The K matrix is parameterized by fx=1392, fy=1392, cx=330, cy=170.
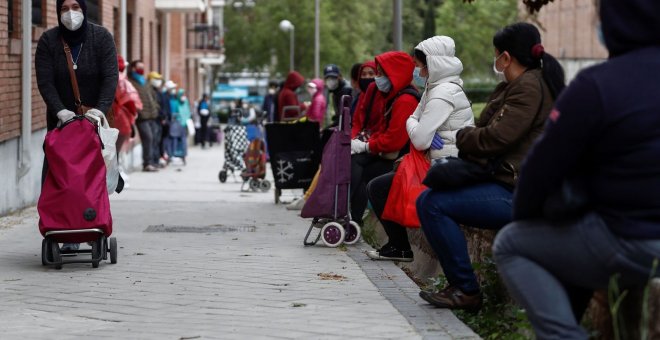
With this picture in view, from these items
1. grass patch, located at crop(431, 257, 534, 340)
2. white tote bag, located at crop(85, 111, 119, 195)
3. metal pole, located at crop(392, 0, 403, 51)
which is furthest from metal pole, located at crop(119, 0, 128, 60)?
grass patch, located at crop(431, 257, 534, 340)

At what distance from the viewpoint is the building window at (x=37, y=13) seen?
18.3m

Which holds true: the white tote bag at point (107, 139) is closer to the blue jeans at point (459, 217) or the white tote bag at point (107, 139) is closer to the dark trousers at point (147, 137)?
the blue jeans at point (459, 217)

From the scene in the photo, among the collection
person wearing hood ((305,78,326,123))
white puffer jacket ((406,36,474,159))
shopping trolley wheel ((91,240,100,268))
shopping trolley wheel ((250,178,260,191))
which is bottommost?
shopping trolley wheel ((250,178,260,191))

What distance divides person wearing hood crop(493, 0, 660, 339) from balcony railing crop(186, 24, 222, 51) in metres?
62.9

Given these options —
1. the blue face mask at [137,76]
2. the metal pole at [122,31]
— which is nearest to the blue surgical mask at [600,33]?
the blue face mask at [137,76]

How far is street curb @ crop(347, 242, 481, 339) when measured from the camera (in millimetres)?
6852

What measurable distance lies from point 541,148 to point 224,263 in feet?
19.1

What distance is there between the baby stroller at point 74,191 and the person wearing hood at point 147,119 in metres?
16.0

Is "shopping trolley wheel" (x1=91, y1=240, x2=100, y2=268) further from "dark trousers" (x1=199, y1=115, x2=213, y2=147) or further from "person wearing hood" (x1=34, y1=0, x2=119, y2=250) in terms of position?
"dark trousers" (x1=199, y1=115, x2=213, y2=147)

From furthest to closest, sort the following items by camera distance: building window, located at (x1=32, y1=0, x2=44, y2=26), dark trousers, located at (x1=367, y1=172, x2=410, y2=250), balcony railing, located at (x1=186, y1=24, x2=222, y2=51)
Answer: balcony railing, located at (x1=186, y1=24, x2=222, y2=51)
building window, located at (x1=32, y1=0, x2=44, y2=26)
dark trousers, located at (x1=367, y1=172, x2=410, y2=250)

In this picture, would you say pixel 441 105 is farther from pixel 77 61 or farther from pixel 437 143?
pixel 77 61

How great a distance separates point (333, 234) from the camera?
11578 mm

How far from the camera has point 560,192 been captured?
468 cm

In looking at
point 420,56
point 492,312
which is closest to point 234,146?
point 420,56
